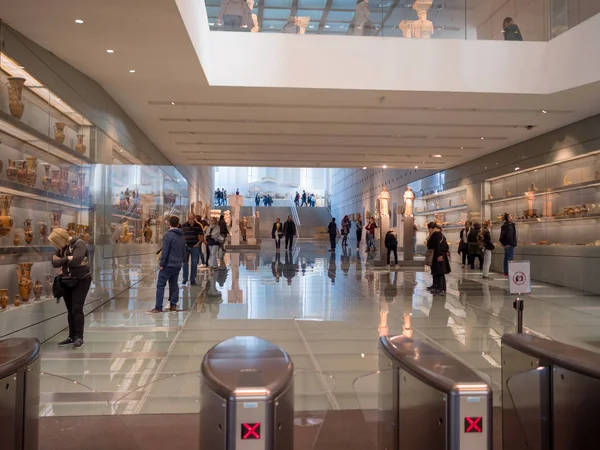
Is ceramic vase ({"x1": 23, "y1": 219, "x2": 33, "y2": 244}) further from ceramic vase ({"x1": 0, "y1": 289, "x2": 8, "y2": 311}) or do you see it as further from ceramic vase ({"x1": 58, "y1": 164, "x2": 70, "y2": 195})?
ceramic vase ({"x1": 58, "y1": 164, "x2": 70, "y2": 195})

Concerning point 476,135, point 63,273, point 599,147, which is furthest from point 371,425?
point 476,135

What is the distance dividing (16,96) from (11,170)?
0.96 metres

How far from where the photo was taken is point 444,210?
24.4 m

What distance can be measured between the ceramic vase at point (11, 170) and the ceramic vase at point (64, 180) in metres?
1.33

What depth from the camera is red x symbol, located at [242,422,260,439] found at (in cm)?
208

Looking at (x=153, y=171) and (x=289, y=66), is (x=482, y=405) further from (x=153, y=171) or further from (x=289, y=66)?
(x=153, y=171)

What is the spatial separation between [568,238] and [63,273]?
12868mm

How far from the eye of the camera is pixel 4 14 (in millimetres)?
6730

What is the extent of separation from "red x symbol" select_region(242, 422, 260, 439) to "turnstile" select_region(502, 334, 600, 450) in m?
1.66

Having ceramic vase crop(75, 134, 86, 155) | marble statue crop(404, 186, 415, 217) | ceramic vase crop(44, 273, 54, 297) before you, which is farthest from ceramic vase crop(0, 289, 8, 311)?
marble statue crop(404, 186, 415, 217)

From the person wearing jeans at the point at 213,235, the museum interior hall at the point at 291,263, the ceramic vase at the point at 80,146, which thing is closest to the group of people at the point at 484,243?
the museum interior hall at the point at 291,263

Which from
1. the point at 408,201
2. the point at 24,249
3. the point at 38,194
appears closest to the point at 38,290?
the point at 24,249

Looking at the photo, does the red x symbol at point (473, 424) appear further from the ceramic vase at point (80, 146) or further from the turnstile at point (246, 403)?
the ceramic vase at point (80, 146)

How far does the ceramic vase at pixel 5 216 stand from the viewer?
6.54 m
